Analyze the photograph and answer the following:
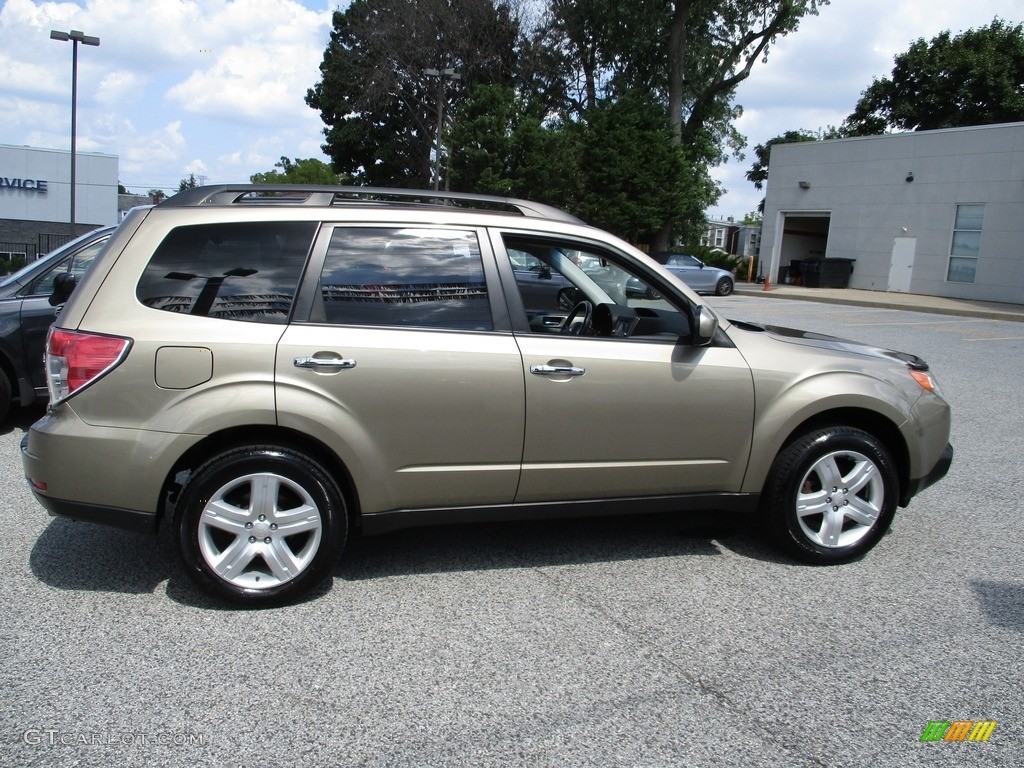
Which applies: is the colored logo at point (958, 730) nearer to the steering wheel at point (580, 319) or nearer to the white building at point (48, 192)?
the steering wheel at point (580, 319)

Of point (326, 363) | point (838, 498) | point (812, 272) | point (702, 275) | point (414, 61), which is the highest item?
point (414, 61)

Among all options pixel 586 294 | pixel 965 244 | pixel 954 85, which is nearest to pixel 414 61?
pixel 965 244

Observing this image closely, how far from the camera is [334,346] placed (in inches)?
145

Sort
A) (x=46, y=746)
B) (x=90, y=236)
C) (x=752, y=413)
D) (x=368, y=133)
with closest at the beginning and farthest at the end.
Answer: (x=46, y=746)
(x=752, y=413)
(x=90, y=236)
(x=368, y=133)

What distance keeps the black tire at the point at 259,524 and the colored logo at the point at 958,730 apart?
→ 2.45 metres

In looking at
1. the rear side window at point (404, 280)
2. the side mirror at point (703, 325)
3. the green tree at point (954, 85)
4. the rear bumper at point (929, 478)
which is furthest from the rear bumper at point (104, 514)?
the green tree at point (954, 85)

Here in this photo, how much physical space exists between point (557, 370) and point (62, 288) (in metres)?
4.62

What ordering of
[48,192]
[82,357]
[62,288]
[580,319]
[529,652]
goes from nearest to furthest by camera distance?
[529,652]
[82,357]
[580,319]
[62,288]
[48,192]

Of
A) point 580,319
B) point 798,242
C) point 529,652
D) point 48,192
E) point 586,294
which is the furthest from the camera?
point 48,192

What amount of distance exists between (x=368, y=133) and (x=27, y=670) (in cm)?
4446

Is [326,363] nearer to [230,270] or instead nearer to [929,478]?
[230,270]

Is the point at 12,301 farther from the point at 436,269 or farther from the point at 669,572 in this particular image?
the point at 669,572

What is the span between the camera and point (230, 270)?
3748mm

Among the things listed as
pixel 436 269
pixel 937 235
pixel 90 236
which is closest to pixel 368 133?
pixel 937 235
